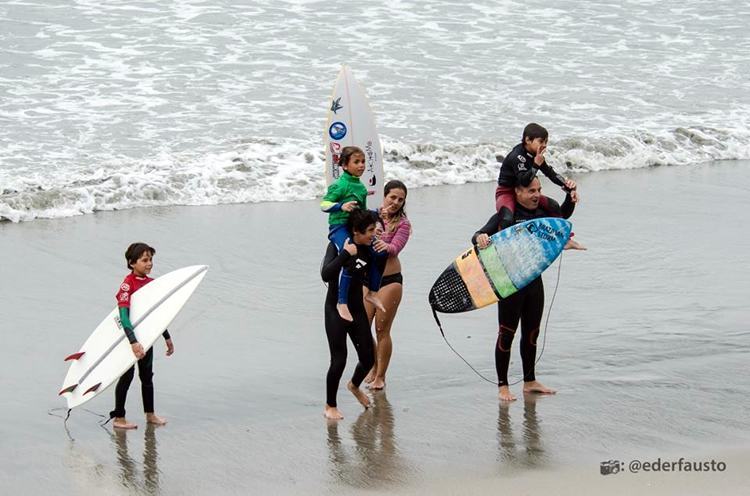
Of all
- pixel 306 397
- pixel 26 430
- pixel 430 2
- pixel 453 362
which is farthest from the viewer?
pixel 430 2

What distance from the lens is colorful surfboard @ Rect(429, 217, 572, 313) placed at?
6.69 metres

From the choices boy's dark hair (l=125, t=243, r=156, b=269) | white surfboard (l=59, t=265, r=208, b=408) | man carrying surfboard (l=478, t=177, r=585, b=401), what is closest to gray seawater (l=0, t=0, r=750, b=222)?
white surfboard (l=59, t=265, r=208, b=408)

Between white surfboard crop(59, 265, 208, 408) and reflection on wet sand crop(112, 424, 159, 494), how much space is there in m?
0.34

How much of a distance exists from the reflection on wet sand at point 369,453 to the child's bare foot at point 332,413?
5cm

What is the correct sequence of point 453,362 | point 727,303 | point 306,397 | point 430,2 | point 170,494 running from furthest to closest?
point 430,2
point 727,303
point 453,362
point 306,397
point 170,494

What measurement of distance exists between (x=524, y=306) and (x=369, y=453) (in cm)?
155

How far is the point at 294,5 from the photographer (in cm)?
2320

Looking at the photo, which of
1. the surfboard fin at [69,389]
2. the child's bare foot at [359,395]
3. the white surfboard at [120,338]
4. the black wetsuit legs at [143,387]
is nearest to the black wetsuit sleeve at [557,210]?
the child's bare foot at [359,395]

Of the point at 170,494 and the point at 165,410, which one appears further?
the point at 165,410

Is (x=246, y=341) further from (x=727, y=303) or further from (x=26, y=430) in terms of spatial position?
(x=727, y=303)

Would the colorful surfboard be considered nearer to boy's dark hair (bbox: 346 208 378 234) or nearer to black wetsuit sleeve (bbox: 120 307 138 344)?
boy's dark hair (bbox: 346 208 378 234)

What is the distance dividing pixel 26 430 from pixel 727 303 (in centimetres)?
524

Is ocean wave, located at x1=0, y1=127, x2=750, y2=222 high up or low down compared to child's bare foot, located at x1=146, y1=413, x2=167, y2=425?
up

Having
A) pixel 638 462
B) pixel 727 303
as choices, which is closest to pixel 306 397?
pixel 638 462
